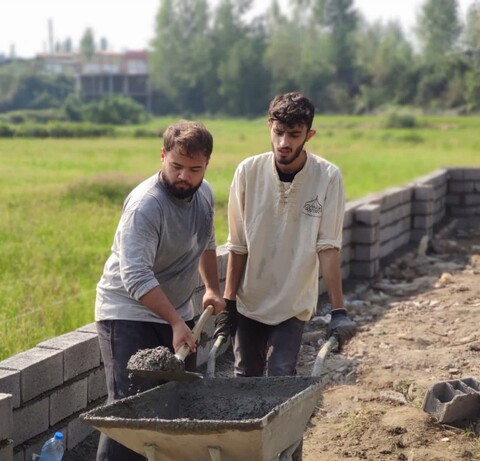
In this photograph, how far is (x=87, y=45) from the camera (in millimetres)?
109312

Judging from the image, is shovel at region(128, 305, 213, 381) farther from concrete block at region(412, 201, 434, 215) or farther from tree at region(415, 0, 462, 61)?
tree at region(415, 0, 462, 61)

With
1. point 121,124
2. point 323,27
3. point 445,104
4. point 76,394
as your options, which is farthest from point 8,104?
point 76,394

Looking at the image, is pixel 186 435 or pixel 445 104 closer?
pixel 186 435

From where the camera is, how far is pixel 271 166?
4227 millimetres

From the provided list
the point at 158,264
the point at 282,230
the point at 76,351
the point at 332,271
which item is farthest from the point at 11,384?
the point at 332,271

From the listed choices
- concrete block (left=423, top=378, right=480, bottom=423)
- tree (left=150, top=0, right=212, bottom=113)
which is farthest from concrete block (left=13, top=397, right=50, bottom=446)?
tree (left=150, top=0, right=212, bottom=113)

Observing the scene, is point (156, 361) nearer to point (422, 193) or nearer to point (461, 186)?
point (422, 193)

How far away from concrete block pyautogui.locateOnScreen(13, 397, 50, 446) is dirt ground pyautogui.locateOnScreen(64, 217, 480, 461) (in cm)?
30

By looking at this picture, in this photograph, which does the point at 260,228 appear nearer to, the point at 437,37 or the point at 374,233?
the point at 374,233

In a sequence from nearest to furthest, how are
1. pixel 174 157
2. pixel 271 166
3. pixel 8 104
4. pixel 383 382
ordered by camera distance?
1. pixel 174 157
2. pixel 271 166
3. pixel 383 382
4. pixel 8 104

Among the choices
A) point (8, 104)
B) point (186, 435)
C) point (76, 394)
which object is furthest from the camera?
point (8, 104)

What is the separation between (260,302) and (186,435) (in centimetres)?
131

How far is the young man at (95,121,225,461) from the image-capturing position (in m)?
3.57

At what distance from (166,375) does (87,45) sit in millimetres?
109189
